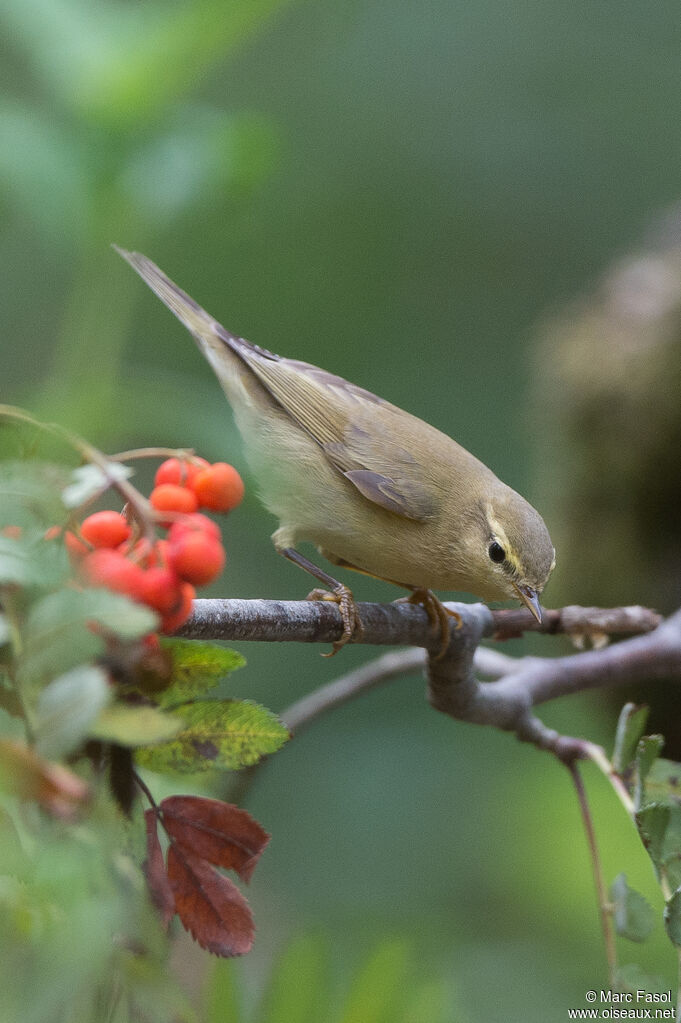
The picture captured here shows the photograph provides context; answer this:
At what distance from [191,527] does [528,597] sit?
1.36m

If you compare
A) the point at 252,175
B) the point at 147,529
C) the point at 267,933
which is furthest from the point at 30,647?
the point at 267,933

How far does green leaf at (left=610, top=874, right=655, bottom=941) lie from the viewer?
140 cm

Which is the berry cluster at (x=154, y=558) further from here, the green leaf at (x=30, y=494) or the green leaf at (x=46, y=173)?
the green leaf at (x=46, y=173)

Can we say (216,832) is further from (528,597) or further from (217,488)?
(528,597)

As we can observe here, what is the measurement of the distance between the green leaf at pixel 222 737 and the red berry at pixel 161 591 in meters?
0.13

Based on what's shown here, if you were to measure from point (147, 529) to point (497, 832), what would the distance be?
3292 millimetres

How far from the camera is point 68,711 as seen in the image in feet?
2.24

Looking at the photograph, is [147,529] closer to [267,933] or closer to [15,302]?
[267,933]

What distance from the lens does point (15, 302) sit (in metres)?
5.89

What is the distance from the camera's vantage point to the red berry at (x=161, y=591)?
0.90 meters

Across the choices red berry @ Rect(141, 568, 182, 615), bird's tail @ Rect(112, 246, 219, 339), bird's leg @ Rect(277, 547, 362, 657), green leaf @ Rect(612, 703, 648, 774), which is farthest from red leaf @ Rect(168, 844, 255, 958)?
bird's tail @ Rect(112, 246, 219, 339)

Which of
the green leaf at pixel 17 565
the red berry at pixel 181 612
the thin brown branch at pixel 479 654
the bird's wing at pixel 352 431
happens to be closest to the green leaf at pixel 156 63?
the bird's wing at pixel 352 431

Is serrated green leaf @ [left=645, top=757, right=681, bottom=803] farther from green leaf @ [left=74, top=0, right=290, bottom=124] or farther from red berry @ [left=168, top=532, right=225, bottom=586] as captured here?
green leaf @ [left=74, top=0, right=290, bottom=124]

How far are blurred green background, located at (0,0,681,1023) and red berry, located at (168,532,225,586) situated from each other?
1.85 meters
